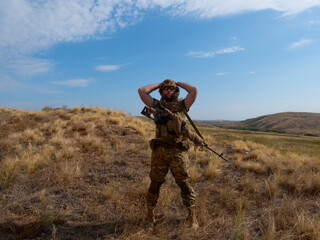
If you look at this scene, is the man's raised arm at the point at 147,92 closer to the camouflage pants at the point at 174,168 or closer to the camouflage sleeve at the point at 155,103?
the camouflage sleeve at the point at 155,103

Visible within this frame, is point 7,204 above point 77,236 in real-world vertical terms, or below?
above

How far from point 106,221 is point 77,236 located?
0.59 meters

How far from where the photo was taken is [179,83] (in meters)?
3.69

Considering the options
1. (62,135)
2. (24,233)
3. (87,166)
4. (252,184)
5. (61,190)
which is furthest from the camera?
(62,135)

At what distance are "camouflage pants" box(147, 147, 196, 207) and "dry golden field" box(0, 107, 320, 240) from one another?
0.62 m

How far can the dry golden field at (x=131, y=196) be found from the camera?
3564 mm

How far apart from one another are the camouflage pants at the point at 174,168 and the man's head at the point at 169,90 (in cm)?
97

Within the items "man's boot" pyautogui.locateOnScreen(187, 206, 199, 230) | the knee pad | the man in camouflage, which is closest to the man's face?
the man in camouflage

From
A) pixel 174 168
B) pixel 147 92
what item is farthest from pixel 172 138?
pixel 147 92

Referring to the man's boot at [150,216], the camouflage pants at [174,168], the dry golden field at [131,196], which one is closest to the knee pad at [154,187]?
the camouflage pants at [174,168]

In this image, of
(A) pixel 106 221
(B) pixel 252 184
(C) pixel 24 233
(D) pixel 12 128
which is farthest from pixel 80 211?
(D) pixel 12 128

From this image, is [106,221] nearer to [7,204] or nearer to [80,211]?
[80,211]

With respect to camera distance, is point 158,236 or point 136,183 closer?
point 158,236

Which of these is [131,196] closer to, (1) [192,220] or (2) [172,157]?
(1) [192,220]
